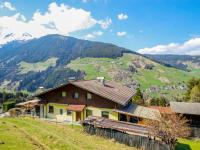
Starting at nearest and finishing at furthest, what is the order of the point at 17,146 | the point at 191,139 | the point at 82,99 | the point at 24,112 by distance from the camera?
the point at 17,146
the point at 191,139
the point at 82,99
the point at 24,112

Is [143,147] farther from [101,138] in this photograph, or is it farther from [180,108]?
[180,108]

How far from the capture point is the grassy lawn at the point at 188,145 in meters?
39.8

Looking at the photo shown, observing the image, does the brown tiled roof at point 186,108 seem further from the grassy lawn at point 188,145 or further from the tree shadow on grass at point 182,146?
the tree shadow on grass at point 182,146

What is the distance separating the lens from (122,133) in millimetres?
34875

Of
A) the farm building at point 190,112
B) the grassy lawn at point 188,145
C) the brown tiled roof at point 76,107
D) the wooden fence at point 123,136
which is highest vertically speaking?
the brown tiled roof at point 76,107

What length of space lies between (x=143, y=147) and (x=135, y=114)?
48.9 ft

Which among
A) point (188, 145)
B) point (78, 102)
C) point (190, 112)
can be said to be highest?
point (78, 102)

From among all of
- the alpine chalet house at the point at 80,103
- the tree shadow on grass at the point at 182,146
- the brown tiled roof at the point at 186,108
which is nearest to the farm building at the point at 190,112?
the brown tiled roof at the point at 186,108

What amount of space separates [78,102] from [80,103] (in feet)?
1.80

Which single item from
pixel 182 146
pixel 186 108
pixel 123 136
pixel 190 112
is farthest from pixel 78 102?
pixel 182 146

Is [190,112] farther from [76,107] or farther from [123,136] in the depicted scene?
[76,107]

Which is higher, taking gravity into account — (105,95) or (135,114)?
(105,95)

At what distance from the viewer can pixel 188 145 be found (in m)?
42.0

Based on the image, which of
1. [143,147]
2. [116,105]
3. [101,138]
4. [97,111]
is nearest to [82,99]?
[97,111]
